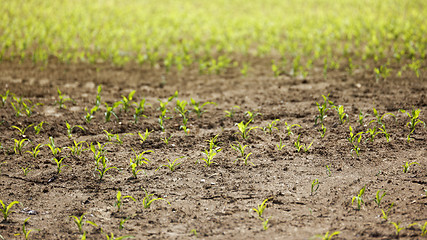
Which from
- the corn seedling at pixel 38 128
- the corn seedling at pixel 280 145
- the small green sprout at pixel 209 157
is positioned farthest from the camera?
the corn seedling at pixel 38 128

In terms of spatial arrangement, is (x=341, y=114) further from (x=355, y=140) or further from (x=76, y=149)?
(x=76, y=149)

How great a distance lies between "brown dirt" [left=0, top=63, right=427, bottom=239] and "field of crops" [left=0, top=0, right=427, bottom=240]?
2cm

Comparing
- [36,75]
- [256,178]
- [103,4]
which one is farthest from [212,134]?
[103,4]

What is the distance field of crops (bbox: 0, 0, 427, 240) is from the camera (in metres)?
3.40

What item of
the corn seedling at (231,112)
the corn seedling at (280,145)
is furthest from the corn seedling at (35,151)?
the corn seedling at (280,145)

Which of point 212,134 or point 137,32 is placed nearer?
point 212,134

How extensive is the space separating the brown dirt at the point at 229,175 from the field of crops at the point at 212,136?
0.02 m

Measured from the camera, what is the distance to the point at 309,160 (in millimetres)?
4332

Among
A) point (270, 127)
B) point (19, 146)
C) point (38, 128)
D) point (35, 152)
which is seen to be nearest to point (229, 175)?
point (270, 127)

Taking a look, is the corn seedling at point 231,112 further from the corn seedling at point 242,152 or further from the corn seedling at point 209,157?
the corn seedling at point 209,157

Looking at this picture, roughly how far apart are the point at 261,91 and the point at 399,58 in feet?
10.0

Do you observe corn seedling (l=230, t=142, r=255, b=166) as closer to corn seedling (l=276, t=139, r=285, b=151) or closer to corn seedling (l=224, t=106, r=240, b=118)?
corn seedling (l=276, t=139, r=285, b=151)

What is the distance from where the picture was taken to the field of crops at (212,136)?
340 centimetres

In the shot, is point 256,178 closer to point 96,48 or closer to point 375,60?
point 375,60
